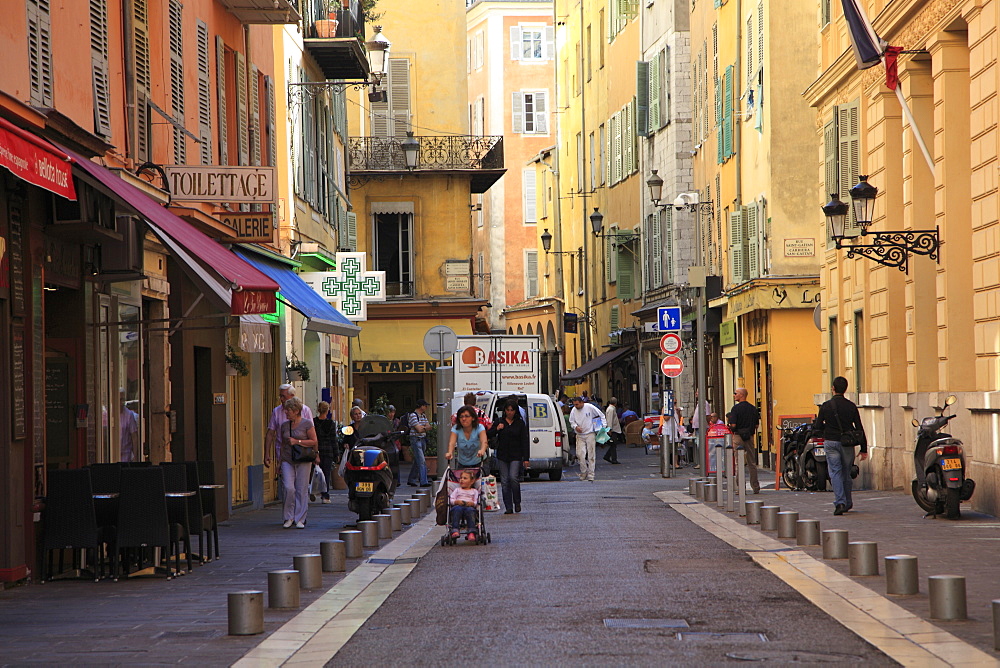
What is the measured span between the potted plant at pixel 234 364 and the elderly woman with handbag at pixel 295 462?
325 cm

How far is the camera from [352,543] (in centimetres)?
1449

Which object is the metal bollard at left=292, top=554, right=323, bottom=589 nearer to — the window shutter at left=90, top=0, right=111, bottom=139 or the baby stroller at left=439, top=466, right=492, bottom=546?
the baby stroller at left=439, top=466, right=492, bottom=546

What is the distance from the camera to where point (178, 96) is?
19.0 meters

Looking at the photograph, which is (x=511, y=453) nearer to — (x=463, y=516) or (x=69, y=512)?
(x=463, y=516)

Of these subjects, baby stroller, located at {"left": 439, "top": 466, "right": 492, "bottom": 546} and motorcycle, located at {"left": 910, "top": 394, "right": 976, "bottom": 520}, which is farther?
motorcycle, located at {"left": 910, "top": 394, "right": 976, "bottom": 520}

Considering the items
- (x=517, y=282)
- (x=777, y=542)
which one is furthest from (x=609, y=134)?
(x=777, y=542)

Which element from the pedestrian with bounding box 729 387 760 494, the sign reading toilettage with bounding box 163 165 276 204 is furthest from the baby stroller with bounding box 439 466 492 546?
the pedestrian with bounding box 729 387 760 494

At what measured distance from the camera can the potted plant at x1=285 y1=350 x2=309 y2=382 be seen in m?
26.6

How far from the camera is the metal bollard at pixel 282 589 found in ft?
35.2

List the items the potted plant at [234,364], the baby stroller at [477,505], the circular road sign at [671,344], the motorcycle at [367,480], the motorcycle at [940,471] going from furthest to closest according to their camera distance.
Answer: the circular road sign at [671,344] → the potted plant at [234,364] → the motorcycle at [367,480] → the motorcycle at [940,471] → the baby stroller at [477,505]

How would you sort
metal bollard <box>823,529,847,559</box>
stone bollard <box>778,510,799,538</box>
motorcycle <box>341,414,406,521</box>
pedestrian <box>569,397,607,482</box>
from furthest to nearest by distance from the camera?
pedestrian <box>569,397,607,482</box>, motorcycle <box>341,414,406,521</box>, stone bollard <box>778,510,799,538</box>, metal bollard <box>823,529,847,559</box>

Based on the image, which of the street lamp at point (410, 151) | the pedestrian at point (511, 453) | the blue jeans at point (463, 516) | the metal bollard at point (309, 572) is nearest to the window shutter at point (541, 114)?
the street lamp at point (410, 151)

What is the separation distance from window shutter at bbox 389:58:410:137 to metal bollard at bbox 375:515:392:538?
3639cm

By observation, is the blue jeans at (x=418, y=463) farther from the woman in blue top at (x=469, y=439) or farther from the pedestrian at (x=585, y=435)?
the woman in blue top at (x=469, y=439)
